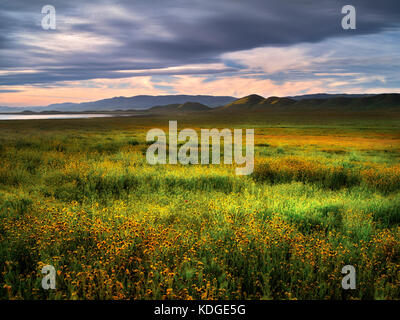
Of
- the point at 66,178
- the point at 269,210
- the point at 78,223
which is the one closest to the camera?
the point at 78,223

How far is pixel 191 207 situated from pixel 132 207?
61.0 inches

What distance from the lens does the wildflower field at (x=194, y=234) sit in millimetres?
3693

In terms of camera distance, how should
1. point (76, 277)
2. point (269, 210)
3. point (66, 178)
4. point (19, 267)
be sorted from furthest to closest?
1. point (66, 178)
2. point (269, 210)
3. point (19, 267)
4. point (76, 277)

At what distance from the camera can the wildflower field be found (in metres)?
3.69

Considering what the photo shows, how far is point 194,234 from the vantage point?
523 cm

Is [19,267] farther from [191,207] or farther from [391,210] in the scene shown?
[391,210]

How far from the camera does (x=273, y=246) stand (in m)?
4.63

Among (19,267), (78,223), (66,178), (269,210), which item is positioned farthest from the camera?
(66,178)
